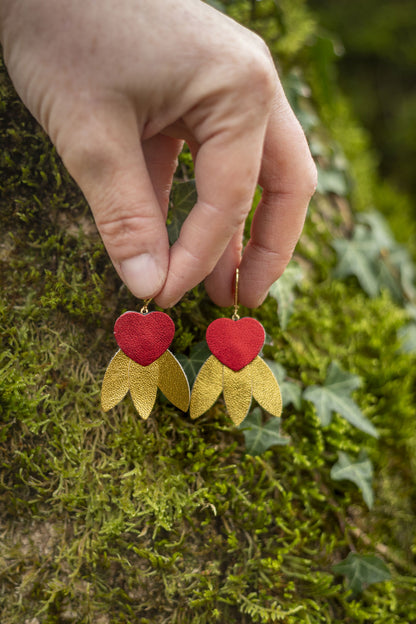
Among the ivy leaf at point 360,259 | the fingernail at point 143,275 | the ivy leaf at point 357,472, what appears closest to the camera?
the fingernail at point 143,275

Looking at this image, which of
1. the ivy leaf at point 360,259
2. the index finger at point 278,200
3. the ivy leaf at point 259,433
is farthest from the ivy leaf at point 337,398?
the ivy leaf at point 360,259

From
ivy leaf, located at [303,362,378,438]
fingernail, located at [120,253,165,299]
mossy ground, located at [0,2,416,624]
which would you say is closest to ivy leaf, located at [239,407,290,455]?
mossy ground, located at [0,2,416,624]

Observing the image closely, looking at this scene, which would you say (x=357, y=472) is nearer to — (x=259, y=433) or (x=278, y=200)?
(x=259, y=433)

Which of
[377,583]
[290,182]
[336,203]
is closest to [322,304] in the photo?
[336,203]

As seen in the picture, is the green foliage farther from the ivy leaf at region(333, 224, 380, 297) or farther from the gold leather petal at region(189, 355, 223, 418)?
the gold leather petal at region(189, 355, 223, 418)

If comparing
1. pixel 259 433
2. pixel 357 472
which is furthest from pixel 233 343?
pixel 357 472

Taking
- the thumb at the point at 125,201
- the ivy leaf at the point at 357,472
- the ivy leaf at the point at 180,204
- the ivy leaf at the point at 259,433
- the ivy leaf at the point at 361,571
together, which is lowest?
the ivy leaf at the point at 361,571

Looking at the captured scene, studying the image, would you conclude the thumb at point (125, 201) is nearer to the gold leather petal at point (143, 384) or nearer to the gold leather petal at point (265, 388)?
the gold leather petal at point (143, 384)

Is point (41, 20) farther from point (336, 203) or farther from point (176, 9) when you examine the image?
point (336, 203)
